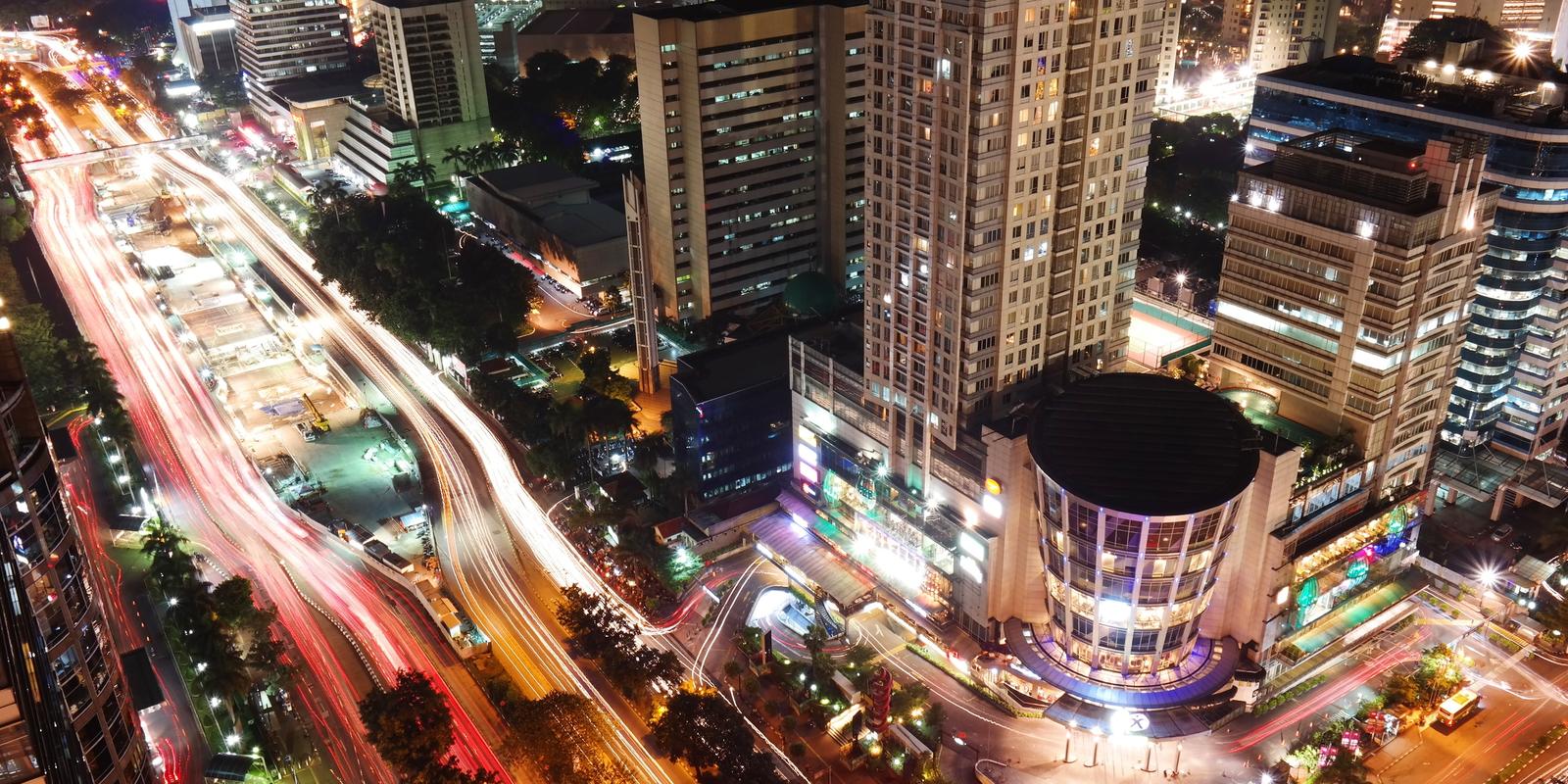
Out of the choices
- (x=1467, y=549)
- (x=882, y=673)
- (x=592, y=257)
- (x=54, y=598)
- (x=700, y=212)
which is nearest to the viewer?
(x=54, y=598)

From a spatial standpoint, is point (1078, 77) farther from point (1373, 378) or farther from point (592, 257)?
point (592, 257)

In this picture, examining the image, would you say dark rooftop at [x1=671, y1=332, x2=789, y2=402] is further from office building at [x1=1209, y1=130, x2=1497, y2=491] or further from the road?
office building at [x1=1209, y1=130, x2=1497, y2=491]

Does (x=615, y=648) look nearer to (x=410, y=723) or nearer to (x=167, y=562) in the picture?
(x=410, y=723)

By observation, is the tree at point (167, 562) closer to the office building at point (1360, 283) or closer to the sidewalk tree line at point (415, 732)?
the sidewalk tree line at point (415, 732)

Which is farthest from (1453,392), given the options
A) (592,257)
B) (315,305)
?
(315,305)

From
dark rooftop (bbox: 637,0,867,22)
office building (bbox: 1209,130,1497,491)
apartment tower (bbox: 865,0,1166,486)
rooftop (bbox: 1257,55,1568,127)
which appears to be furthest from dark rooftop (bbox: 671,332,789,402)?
rooftop (bbox: 1257,55,1568,127)

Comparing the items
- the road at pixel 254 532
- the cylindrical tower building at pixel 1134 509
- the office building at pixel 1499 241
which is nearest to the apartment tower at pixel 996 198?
the cylindrical tower building at pixel 1134 509
